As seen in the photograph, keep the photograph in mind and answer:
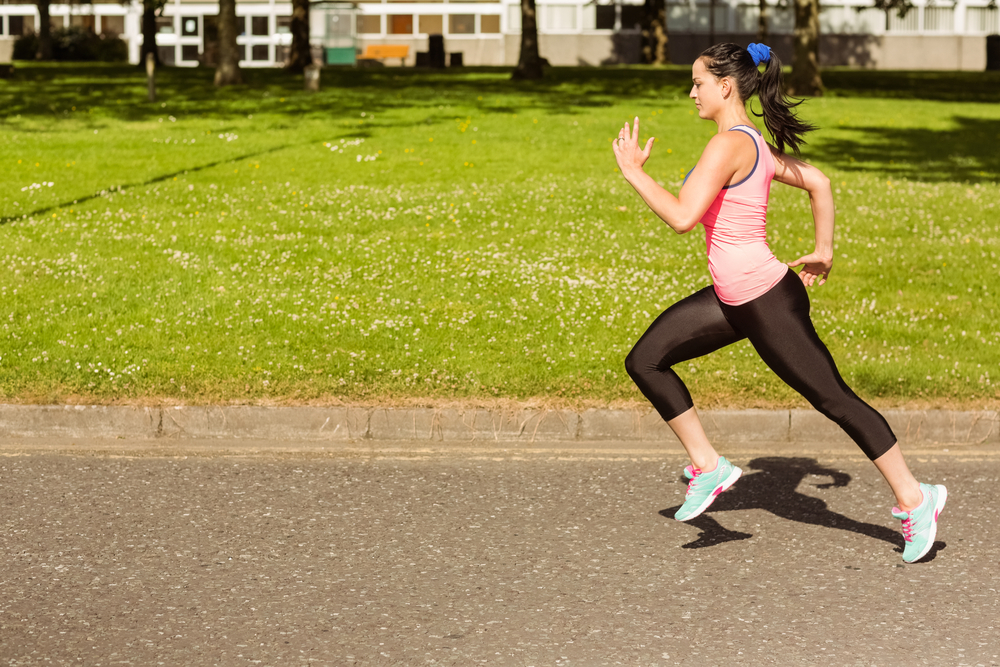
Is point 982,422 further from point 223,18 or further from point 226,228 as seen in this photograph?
point 223,18

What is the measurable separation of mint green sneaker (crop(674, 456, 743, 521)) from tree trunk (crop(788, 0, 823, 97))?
23256 millimetres

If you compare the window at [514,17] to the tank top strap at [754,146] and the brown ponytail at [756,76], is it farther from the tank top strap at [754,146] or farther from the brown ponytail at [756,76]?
the tank top strap at [754,146]

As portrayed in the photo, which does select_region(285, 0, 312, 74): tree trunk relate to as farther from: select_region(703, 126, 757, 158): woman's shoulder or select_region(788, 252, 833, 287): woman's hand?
select_region(703, 126, 757, 158): woman's shoulder

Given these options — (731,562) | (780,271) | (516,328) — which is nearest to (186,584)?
(731,562)

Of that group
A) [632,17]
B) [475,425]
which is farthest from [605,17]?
[475,425]

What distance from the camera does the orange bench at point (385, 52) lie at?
53656 mm

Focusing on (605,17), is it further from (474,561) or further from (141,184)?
(474,561)

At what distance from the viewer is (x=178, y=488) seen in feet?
19.0

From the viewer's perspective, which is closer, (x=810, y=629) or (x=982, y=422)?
(x=810, y=629)

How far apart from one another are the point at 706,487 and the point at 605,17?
53.5m

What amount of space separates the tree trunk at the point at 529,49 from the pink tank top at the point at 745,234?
27508 mm

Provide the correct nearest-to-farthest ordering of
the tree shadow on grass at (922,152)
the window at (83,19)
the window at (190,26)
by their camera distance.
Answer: the tree shadow on grass at (922,152) → the window at (190,26) → the window at (83,19)

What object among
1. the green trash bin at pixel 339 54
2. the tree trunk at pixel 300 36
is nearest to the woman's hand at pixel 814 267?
the tree trunk at pixel 300 36

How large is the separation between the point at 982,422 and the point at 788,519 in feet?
6.47
